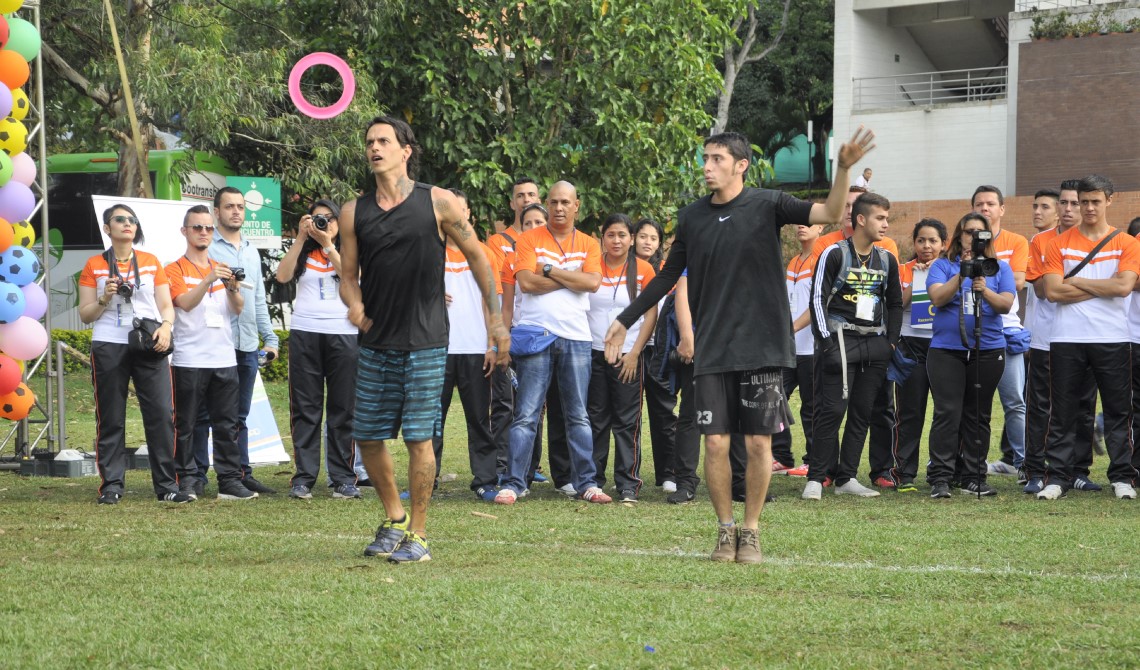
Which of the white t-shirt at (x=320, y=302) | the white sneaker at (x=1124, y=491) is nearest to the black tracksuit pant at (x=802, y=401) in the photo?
the white sneaker at (x=1124, y=491)

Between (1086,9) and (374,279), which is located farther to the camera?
(1086,9)

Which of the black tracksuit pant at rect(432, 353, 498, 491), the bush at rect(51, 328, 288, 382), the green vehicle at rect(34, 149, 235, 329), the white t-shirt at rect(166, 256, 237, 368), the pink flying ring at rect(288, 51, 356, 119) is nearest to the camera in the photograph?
the white t-shirt at rect(166, 256, 237, 368)

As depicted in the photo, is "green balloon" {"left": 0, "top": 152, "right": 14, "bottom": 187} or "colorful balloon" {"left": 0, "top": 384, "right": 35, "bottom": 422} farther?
"colorful balloon" {"left": 0, "top": 384, "right": 35, "bottom": 422}

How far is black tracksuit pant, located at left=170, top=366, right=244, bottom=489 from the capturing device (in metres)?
9.97

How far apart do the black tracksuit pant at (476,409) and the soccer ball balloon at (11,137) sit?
3.75m

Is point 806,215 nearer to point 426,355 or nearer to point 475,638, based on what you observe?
point 426,355

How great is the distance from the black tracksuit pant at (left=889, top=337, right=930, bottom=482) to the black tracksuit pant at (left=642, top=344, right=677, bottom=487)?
6.07 feet

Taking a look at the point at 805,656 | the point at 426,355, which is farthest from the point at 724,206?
the point at 805,656

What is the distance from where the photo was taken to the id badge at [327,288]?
32.8 ft

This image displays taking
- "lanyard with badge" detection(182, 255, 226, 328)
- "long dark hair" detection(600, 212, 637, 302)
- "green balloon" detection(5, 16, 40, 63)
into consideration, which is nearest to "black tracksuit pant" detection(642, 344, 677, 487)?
"long dark hair" detection(600, 212, 637, 302)

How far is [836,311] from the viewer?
10094mm

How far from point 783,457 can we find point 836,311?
232 centimetres

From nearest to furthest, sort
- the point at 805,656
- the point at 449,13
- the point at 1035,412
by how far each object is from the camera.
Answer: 1. the point at 805,656
2. the point at 1035,412
3. the point at 449,13

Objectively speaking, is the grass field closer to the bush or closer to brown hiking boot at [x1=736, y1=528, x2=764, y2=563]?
brown hiking boot at [x1=736, y1=528, x2=764, y2=563]
